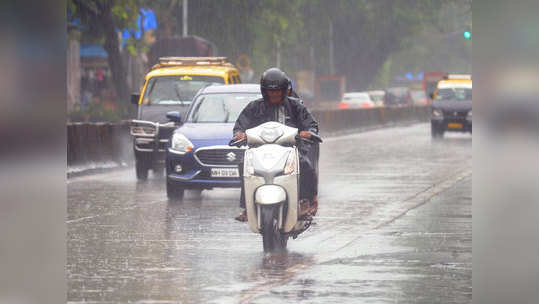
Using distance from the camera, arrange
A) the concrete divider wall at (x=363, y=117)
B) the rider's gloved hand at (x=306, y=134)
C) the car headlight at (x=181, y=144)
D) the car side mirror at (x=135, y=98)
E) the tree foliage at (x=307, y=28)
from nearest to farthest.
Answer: the rider's gloved hand at (x=306, y=134)
the car headlight at (x=181, y=144)
the car side mirror at (x=135, y=98)
the concrete divider wall at (x=363, y=117)
the tree foliage at (x=307, y=28)

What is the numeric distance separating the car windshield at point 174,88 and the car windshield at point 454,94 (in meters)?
18.9

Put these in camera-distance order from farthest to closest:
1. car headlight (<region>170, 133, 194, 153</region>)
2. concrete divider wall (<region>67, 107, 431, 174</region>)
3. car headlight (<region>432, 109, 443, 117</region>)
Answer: car headlight (<region>432, 109, 443, 117</region>)
concrete divider wall (<region>67, 107, 431, 174</region>)
car headlight (<region>170, 133, 194, 153</region>)

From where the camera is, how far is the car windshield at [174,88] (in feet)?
75.5

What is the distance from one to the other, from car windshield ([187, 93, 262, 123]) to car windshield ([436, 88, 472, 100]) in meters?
23.0

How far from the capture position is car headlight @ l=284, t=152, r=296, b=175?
10750 mm

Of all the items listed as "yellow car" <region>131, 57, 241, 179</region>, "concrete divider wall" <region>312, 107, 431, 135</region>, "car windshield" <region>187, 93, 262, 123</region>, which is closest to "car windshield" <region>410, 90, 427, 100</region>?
"concrete divider wall" <region>312, 107, 431, 135</region>

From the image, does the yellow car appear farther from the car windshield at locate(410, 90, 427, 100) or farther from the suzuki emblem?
the car windshield at locate(410, 90, 427, 100)

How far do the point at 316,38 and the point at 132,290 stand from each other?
228 ft

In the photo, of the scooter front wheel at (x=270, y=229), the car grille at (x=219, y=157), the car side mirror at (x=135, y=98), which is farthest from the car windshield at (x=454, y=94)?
the scooter front wheel at (x=270, y=229)

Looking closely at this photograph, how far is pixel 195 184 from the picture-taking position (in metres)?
16.7

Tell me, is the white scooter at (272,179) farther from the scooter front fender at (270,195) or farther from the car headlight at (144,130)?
the car headlight at (144,130)

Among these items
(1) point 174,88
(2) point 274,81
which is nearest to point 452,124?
(1) point 174,88

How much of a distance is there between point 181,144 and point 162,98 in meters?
6.23
